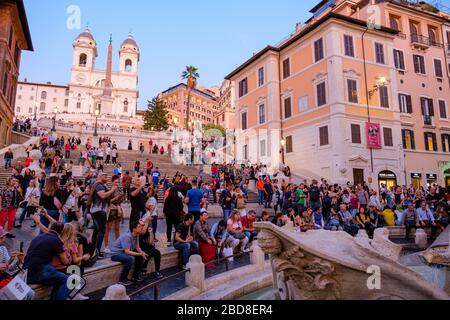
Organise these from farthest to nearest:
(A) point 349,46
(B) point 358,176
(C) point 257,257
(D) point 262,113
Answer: (D) point 262,113 → (A) point 349,46 → (B) point 358,176 → (C) point 257,257

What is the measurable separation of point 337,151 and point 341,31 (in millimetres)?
10315

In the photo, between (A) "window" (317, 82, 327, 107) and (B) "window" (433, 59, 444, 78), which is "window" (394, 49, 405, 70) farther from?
(A) "window" (317, 82, 327, 107)

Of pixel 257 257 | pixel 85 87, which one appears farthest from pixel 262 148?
pixel 85 87

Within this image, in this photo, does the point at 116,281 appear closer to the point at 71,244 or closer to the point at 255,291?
the point at 71,244

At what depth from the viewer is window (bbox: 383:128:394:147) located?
25894 millimetres

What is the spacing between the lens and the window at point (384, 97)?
87.3 feet

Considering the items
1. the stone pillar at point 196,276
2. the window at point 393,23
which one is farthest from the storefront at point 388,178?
the stone pillar at point 196,276

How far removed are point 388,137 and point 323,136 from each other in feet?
18.3

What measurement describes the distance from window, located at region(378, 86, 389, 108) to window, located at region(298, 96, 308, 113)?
6127 millimetres

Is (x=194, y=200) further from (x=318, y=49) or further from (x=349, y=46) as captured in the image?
(x=349, y=46)

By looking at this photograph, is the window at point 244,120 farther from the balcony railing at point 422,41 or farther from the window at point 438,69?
the window at point 438,69

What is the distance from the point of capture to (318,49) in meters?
27.2

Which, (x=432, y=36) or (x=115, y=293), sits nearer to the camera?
(x=115, y=293)
